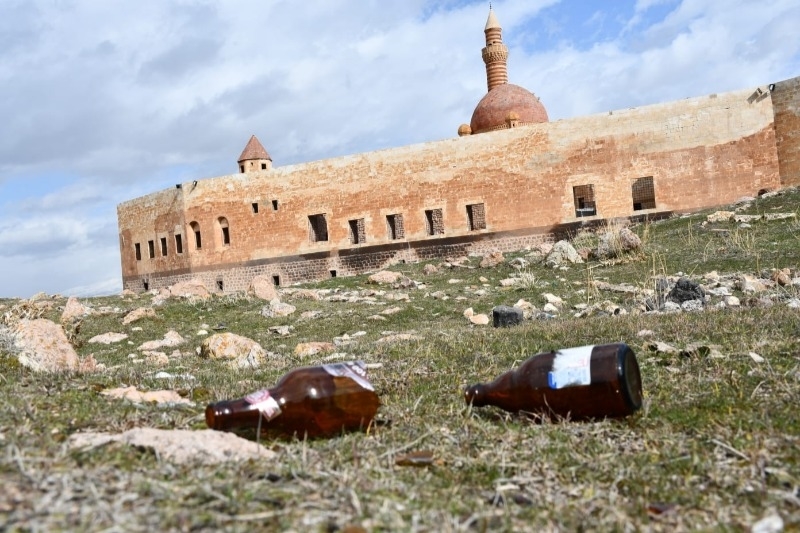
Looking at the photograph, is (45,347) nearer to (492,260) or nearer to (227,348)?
(227,348)

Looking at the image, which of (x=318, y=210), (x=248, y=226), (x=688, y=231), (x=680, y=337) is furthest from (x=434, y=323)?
(x=248, y=226)

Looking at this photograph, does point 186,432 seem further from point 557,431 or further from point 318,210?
point 318,210

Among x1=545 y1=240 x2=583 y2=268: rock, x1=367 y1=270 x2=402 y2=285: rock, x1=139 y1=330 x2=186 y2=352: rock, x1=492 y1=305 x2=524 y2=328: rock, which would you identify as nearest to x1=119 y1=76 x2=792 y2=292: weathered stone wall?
x1=545 y1=240 x2=583 y2=268: rock

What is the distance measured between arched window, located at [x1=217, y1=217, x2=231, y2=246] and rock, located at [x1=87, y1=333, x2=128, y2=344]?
1389 cm

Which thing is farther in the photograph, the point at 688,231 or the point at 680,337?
the point at 688,231

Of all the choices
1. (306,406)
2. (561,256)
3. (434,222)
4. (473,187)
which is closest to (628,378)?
(306,406)

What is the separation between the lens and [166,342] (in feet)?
29.3

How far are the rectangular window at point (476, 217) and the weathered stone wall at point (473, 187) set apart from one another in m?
0.20

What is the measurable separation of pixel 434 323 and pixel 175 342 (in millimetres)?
3242

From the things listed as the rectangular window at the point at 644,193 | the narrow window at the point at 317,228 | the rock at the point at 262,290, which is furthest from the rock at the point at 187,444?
the narrow window at the point at 317,228

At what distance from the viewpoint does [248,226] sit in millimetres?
23328

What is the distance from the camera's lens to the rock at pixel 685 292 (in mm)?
7543

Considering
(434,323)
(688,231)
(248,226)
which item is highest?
(248,226)

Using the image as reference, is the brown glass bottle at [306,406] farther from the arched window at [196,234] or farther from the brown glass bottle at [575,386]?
the arched window at [196,234]
